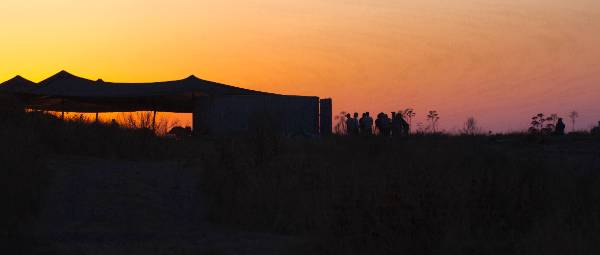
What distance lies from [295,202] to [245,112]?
22497 millimetres

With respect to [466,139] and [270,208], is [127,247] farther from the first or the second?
[466,139]

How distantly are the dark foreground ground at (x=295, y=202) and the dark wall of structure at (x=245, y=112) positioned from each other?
605 inches

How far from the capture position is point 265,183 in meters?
15.3

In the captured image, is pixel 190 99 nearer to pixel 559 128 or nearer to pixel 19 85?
pixel 19 85

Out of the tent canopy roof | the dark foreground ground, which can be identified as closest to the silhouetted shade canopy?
the tent canopy roof

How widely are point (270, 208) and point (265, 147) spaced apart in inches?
149

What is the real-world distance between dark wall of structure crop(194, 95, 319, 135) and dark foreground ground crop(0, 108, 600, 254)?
1538 cm

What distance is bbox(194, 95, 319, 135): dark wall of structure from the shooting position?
36.8 metres

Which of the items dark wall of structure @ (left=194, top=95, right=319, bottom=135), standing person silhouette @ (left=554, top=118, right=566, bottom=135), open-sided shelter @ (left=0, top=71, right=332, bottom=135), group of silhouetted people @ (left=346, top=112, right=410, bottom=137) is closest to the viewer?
group of silhouetted people @ (left=346, top=112, right=410, bottom=137)

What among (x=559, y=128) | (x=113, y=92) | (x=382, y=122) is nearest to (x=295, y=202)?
(x=382, y=122)

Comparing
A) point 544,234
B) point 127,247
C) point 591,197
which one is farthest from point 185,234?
point 591,197

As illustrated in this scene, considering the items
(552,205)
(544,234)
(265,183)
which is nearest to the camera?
(544,234)

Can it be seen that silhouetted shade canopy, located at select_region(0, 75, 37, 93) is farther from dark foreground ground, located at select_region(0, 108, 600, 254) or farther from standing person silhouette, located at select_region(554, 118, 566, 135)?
standing person silhouette, located at select_region(554, 118, 566, 135)

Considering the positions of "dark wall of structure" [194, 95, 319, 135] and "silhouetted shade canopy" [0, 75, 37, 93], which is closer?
"dark wall of structure" [194, 95, 319, 135]
